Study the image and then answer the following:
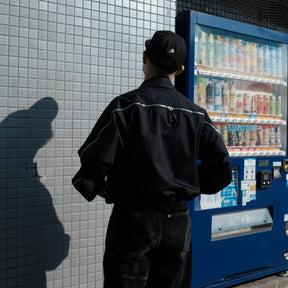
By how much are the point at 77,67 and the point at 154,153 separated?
128cm

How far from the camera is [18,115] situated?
2475 mm

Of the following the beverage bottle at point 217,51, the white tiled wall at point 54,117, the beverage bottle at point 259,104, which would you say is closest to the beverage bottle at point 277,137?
the beverage bottle at point 259,104

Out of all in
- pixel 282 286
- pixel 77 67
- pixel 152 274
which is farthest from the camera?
pixel 282 286

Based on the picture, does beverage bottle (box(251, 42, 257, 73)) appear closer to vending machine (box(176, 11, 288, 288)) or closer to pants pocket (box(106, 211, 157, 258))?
vending machine (box(176, 11, 288, 288))

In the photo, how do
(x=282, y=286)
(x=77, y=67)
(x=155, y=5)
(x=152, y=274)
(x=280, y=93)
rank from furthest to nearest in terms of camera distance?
(x=280, y=93), (x=282, y=286), (x=155, y=5), (x=77, y=67), (x=152, y=274)

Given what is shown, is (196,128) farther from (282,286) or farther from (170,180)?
(282,286)

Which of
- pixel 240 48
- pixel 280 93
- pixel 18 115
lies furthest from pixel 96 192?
pixel 280 93

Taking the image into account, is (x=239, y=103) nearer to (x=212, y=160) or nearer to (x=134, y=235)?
(x=212, y=160)

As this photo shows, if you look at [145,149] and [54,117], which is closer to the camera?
[145,149]

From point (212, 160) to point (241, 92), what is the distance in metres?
1.80

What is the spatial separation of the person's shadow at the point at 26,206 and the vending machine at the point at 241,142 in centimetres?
115

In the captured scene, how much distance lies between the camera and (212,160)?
6.42 feet

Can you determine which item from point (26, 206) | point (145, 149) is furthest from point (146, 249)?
point (26, 206)

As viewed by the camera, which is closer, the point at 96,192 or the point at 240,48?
the point at 96,192
